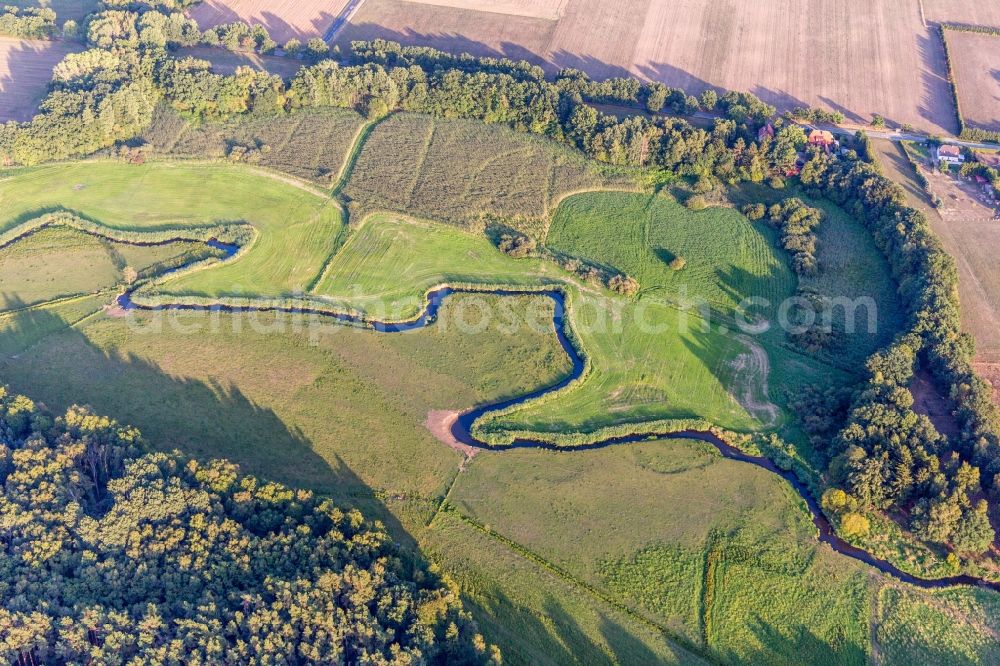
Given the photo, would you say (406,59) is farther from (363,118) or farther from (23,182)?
(23,182)

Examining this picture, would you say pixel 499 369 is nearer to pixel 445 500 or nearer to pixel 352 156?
pixel 445 500

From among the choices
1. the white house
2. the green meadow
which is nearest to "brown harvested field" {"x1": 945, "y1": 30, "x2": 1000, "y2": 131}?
the white house

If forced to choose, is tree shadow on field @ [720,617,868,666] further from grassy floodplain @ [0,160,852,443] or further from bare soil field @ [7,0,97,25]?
bare soil field @ [7,0,97,25]

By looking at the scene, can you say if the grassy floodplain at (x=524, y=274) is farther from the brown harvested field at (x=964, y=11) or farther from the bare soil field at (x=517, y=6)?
the brown harvested field at (x=964, y=11)

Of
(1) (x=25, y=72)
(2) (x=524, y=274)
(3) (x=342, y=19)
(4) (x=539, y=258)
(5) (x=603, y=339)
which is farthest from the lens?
(3) (x=342, y=19)

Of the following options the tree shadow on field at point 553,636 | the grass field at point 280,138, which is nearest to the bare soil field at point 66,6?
the grass field at point 280,138

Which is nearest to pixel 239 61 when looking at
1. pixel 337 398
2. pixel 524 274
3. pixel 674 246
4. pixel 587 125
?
pixel 587 125

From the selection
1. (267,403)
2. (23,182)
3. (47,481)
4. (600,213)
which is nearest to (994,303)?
(600,213)
